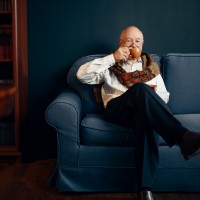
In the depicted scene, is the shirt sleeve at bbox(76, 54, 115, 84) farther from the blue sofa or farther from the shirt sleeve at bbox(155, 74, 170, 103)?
the shirt sleeve at bbox(155, 74, 170, 103)

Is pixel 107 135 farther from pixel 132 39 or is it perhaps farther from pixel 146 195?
pixel 132 39

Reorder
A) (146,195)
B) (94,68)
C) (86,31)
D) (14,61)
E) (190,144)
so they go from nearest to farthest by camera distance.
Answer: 1. (190,144)
2. (146,195)
3. (94,68)
4. (14,61)
5. (86,31)

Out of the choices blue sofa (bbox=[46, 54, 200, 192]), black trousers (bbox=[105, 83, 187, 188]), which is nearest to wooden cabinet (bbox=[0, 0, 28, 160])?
blue sofa (bbox=[46, 54, 200, 192])

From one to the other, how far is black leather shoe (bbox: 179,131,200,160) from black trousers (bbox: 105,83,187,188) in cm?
4

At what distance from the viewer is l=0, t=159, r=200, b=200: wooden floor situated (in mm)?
1930

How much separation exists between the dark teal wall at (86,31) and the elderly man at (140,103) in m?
0.40

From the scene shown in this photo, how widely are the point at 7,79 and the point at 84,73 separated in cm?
76

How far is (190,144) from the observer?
1615mm

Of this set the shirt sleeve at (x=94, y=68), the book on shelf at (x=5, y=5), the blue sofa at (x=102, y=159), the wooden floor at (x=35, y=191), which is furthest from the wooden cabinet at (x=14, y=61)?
the blue sofa at (x=102, y=159)

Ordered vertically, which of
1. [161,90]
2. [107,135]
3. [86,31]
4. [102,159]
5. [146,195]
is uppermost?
[86,31]

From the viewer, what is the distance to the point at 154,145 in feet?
5.92

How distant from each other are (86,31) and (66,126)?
112 centimetres

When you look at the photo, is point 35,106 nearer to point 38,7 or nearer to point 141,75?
point 38,7

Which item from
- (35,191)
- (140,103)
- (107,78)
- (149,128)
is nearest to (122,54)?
(107,78)
